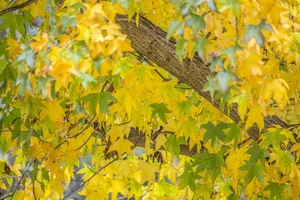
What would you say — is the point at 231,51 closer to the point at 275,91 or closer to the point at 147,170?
the point at 275,91

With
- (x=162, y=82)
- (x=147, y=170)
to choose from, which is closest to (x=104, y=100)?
(x=162, y=82)

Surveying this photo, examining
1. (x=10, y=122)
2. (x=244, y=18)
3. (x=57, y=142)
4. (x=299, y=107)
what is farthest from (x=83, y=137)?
(x=244, y=18)

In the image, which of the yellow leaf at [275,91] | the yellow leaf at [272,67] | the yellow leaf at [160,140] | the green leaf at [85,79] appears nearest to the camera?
the green leaf at [85,79]

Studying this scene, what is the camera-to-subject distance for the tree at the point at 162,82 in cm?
197

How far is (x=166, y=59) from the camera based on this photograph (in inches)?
109

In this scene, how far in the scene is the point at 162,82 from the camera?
120 inches

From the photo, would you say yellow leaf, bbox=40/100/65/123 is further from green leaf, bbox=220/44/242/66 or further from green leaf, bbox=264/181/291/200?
green leaf, bbox=220/44/242/66

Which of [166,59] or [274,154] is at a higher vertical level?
[166,59]

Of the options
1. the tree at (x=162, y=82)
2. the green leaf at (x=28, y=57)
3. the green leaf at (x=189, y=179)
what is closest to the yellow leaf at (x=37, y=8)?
the tree at (x=162, y=82)

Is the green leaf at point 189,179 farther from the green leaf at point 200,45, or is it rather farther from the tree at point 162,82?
the green leaf at point 200,45

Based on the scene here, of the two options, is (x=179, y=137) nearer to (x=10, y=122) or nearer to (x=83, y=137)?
(x=83, y=137)

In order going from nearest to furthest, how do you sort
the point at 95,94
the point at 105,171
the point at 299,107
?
the point at 95,94, the point at 299,107, the point at 105,171

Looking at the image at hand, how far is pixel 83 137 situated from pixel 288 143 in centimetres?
107

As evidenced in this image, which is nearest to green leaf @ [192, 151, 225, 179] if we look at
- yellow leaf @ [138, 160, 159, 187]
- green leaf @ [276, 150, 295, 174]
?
green leaf @ [276, 150, 295, 174]
